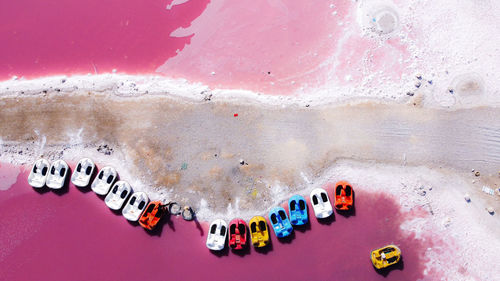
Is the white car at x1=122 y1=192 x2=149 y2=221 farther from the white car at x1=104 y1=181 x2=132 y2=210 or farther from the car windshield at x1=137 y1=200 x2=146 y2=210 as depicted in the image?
the white car at x1=104 y1=181 x2=132 y2=210

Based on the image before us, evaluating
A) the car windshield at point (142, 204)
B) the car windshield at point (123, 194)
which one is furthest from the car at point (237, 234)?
the car windshield at point (123, 194)

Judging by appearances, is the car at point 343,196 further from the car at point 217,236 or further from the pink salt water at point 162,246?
the car at point 217,236

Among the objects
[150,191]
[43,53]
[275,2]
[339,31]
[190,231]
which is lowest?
[190,231]

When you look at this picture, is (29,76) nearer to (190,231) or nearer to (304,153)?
(190,231)

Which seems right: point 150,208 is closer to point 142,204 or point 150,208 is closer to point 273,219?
point 142,204

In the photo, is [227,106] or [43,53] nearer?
[227,106]

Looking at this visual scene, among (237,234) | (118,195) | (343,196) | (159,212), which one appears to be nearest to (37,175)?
(118,195)

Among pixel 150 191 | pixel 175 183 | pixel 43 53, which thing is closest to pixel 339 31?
pixel 175 183
